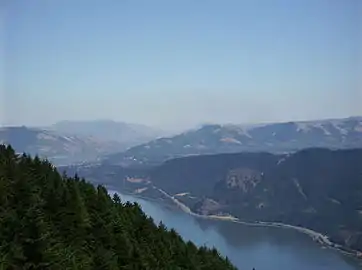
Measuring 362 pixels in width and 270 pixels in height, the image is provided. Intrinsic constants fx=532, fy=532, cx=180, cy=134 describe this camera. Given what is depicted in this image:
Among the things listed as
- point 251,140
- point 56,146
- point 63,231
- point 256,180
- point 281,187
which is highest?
point 63,231

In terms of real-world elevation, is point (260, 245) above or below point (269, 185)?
below

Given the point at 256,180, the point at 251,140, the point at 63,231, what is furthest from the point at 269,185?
the point at 251,140

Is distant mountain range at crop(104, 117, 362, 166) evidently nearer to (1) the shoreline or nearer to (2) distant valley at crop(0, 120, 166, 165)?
(2) distant valley at crop(0, 120, 166, 165)

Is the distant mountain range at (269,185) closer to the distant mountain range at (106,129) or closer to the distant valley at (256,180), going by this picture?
the distant valley at (256,180)

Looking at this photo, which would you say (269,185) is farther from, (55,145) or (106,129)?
(106,129)

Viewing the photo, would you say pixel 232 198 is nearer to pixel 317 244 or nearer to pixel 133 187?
pixel 133 187

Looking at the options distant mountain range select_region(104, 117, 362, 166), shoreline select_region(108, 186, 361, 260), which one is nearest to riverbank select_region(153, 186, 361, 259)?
shoreline select_region(108, 186, 361, 260)

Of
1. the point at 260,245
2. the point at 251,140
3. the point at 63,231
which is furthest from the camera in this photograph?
the point at 251,140

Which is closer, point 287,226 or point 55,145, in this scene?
point 287,226
